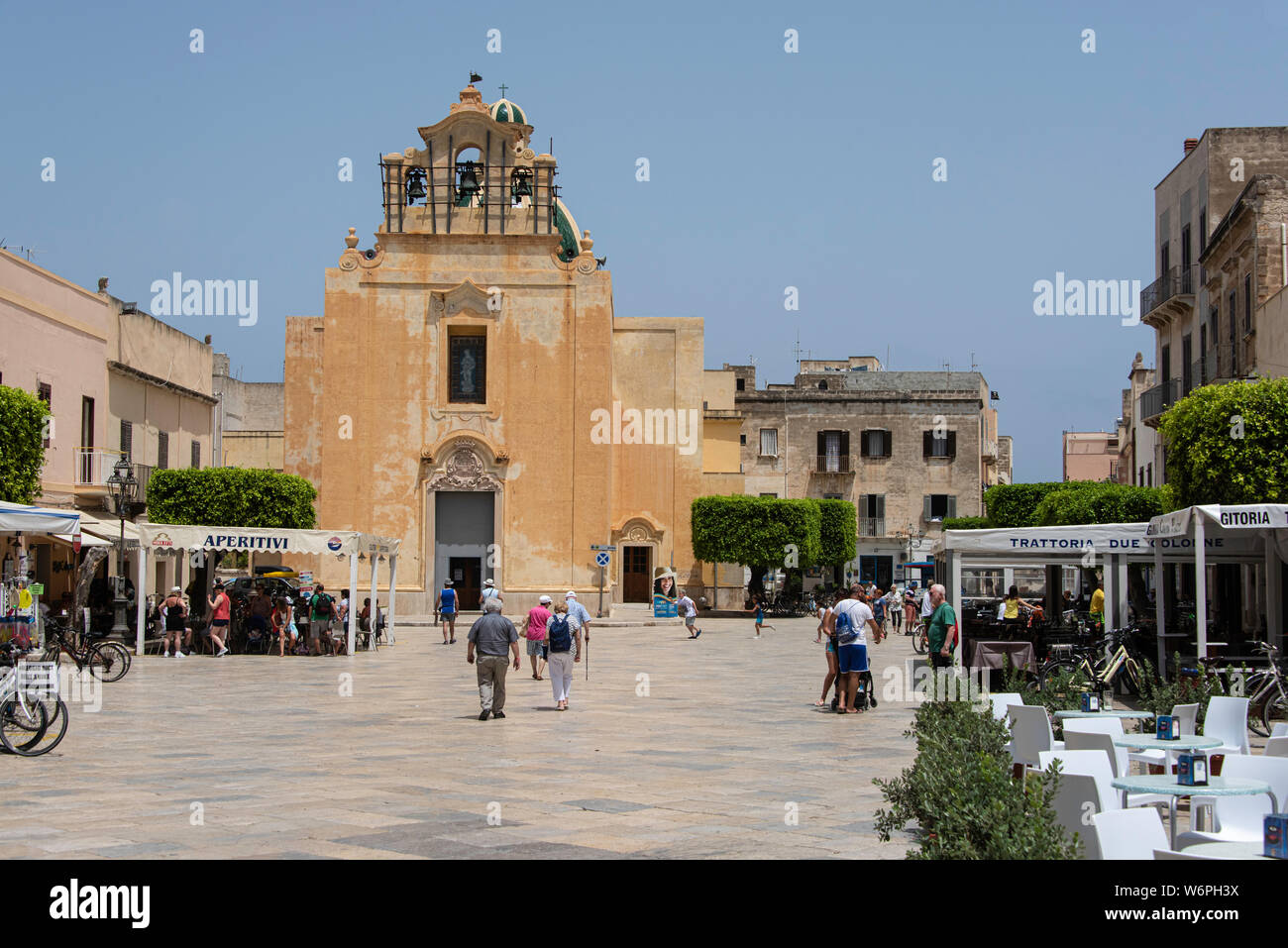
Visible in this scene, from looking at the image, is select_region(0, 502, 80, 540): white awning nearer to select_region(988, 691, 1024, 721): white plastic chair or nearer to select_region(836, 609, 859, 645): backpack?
select_region(836, 609, 859, 645): backpack

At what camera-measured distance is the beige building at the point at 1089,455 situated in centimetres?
8869

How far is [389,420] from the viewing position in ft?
142

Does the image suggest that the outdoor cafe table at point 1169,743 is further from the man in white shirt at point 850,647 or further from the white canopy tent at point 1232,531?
the man in white shirt at point 850,647

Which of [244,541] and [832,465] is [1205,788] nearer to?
[244,541]

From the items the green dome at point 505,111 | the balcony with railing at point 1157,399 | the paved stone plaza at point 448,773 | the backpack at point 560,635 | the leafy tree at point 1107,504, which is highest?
the green dome at point 505,111

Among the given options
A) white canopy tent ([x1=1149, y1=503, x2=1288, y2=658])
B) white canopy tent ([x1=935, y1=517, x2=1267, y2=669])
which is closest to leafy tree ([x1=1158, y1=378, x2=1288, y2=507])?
white canopy tent ([x1=935, y1=517, x2=1267, y2=669])

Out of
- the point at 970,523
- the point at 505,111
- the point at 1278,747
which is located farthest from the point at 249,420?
the point at 1278,747

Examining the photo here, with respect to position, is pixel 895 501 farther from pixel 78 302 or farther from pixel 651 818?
pixel 651 818

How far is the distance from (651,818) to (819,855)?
159 cm

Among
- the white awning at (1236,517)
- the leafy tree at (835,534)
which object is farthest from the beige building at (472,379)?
the white awning at (1236,517)

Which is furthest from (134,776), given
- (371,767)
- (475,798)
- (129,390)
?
(129,390)

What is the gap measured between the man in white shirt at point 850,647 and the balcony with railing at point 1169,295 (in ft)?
71.1

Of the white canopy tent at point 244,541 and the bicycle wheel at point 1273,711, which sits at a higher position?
the white canopy tent at point 244,541

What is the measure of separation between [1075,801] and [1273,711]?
8.23 m
